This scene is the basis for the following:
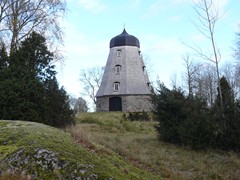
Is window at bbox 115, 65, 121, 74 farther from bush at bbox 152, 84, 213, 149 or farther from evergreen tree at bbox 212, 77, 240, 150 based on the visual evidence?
evergreen tree at bbox 212, 77, 240, 150

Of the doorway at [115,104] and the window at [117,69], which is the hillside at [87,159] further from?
the window at [117,69]

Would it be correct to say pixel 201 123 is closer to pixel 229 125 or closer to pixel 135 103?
pixel 229 125

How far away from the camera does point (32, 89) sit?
10742 millimetres

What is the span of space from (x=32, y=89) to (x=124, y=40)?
75.9 ft

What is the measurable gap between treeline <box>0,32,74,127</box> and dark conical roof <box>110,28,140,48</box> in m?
21.0

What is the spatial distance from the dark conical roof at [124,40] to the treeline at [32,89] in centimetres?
2105

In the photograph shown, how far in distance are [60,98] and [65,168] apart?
24.4 feet

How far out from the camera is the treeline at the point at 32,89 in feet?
34.3

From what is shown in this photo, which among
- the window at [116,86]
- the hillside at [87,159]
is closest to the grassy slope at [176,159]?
the hillside at [87,159]

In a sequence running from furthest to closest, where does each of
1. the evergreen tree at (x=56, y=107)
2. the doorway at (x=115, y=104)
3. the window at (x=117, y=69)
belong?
the window at (x=117, y=69), the doorway at (x=115, y=104), the evergreen tree at (x=56, y=107)

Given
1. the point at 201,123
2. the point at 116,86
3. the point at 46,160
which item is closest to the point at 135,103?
the point at 116,86

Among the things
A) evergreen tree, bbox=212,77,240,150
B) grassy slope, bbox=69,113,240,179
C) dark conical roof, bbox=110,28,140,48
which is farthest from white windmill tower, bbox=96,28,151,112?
evergreen tree, bbox=212,77,240,150

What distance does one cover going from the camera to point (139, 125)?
18.5 metres

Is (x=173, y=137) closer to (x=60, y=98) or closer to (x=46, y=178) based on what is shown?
(x=60, y=98)
